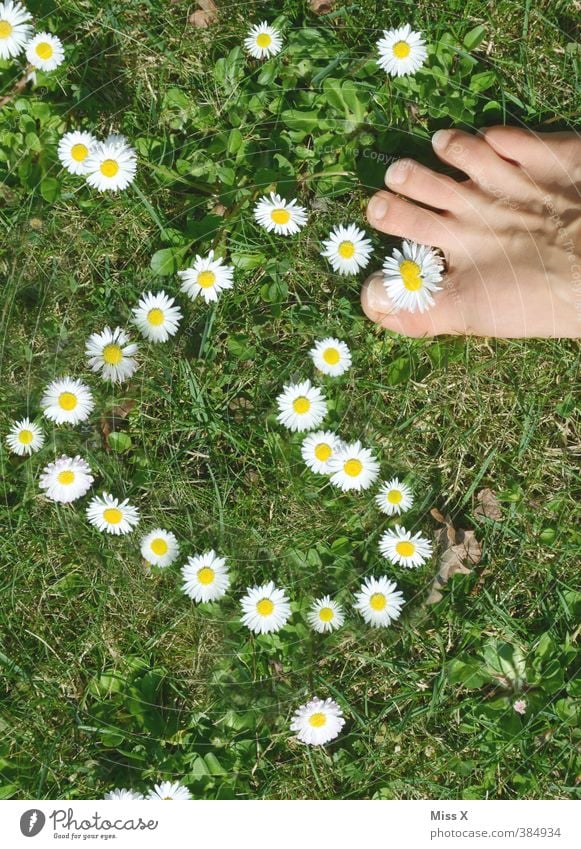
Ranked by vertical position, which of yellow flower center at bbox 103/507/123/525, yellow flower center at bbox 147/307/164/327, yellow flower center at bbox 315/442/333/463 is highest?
yellow flower center at bbox 147/307/164/327

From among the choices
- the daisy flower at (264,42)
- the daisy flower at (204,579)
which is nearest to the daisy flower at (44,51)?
the daisy flower at (264,42)

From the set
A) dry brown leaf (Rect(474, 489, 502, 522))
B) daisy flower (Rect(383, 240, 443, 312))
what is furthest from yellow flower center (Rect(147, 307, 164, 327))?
dry brown leaf (Rect(474, 489, 502, 522))

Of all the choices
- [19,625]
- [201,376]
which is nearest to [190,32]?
[201,376]

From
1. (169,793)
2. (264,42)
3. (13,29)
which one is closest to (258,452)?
(169,793)

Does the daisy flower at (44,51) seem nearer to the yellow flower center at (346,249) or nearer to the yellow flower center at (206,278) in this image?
the yellow flower center at (206,278)

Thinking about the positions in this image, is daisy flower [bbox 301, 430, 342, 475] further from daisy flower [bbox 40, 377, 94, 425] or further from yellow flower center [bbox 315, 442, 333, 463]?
daisy flower [bbox 40, 377, 94, 425]
